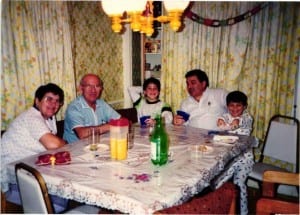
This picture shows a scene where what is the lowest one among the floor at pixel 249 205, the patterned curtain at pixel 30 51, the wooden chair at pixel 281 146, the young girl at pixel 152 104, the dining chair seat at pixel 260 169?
the floor at pixel 249 205

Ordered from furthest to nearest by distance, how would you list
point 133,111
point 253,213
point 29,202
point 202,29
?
point 133,111 → point 202,29 → point 253,213 → point 29,202

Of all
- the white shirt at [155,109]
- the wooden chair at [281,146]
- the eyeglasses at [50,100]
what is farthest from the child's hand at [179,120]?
the eyeglasses at [50,100]

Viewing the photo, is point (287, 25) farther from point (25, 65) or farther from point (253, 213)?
point (25, 65)

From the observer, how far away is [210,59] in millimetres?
2996

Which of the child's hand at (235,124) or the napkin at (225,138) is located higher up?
the child's hand at (235,124)

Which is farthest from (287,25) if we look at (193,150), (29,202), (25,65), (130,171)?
(29,202)

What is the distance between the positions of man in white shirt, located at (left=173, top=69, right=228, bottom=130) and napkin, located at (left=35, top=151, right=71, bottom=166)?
1.37m

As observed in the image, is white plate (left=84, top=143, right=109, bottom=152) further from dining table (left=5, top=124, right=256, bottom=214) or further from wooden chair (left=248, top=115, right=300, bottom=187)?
wooden chair (left=248, top=115, right=300, bottom=187)

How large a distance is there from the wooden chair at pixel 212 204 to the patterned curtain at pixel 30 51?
1.80 meters

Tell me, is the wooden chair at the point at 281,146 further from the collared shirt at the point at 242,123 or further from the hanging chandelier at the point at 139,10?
the hanging chandelier at the point at 139,10

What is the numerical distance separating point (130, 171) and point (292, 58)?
188 centimetres

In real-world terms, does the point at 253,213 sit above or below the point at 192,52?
below

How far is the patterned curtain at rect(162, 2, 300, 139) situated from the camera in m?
2.61

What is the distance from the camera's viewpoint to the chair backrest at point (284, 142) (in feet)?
7.50
